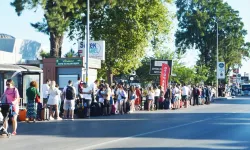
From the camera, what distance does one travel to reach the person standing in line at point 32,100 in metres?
20.4

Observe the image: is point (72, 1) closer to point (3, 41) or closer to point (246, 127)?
point (246, 127)

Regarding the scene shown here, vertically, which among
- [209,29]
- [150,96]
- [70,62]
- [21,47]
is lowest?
[150,96]

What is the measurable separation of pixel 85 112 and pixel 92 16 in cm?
2468

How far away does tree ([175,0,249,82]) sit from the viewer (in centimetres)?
7050

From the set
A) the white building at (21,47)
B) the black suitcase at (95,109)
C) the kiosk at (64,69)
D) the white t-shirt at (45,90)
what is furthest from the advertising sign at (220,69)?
the white t-shirt at (45,90)

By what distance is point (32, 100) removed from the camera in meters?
20.6

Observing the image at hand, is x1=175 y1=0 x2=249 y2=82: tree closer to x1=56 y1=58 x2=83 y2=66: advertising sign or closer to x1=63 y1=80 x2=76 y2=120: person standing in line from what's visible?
x1=56 y1=58 x2=83 y2=66: advertising sign

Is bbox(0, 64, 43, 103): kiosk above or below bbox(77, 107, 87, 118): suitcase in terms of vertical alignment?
above

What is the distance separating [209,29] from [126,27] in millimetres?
26180

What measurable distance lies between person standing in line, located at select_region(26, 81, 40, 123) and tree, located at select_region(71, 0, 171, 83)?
86.2 ft

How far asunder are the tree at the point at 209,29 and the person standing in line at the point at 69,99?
4873 cm

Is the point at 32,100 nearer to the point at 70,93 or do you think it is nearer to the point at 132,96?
the point at 70,93

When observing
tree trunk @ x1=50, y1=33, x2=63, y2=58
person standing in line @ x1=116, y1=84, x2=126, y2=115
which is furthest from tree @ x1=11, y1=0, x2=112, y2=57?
person standing in line @ x1=116, y1=84, x2=126, y2=115

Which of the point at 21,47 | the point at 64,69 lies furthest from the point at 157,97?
the point at 21,47
